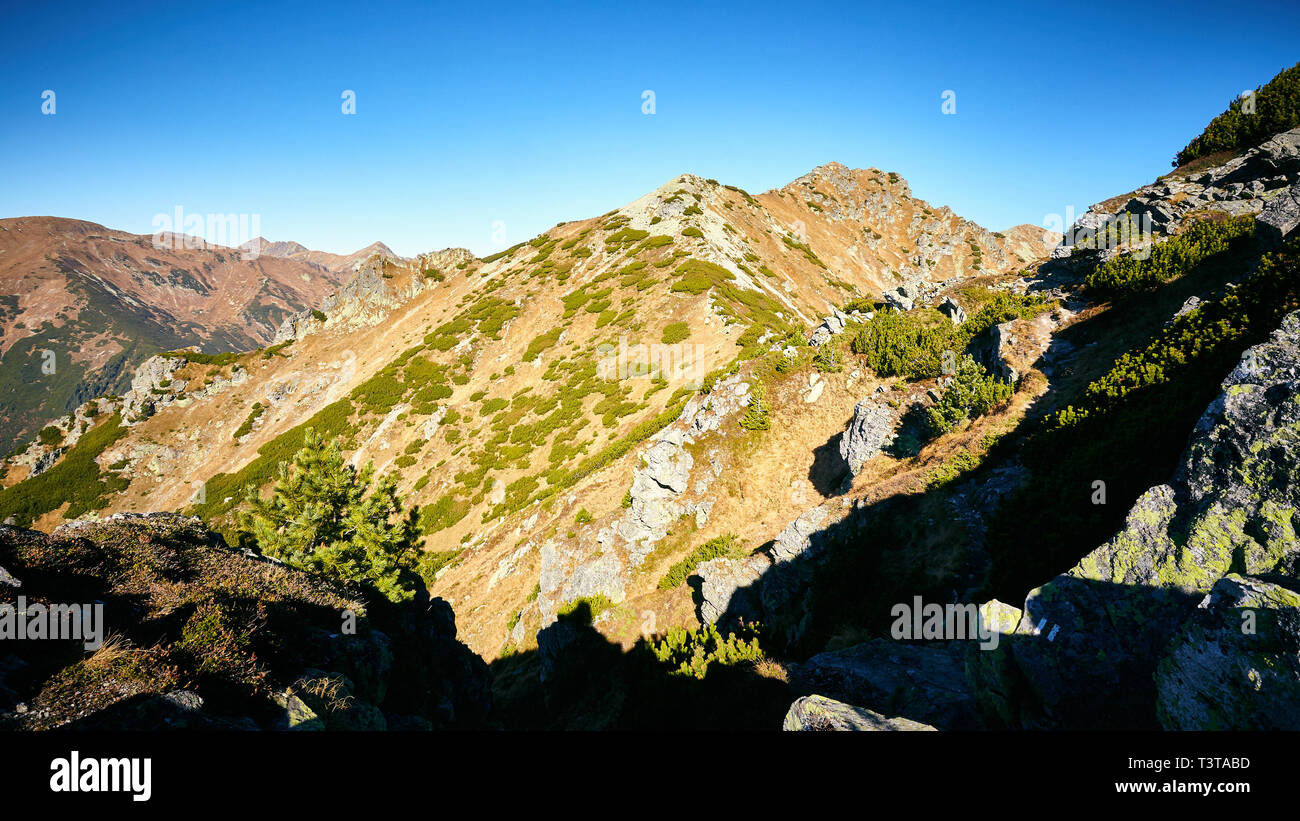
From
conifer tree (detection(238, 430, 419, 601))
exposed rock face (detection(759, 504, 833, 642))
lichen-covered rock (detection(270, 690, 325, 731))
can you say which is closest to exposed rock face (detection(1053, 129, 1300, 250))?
exposed rock face (detection(759, 504, 833, 642))

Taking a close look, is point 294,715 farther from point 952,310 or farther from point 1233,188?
point 1233,188

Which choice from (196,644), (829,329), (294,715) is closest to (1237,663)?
(294,715)

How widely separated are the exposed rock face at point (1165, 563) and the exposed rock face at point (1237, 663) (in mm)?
406

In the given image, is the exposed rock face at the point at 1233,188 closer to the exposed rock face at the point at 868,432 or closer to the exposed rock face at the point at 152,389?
the exposed rock face at the point at 868,432

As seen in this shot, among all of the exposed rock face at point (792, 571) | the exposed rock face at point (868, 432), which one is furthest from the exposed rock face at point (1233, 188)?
the exposed rock face at point (792, 571)

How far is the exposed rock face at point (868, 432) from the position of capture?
1988 cm

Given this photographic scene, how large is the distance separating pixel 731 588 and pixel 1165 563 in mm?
12633

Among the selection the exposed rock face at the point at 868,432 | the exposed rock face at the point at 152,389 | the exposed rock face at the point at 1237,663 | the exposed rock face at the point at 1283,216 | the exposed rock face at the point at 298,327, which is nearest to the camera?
the exposed rock face at the point at 1237,663

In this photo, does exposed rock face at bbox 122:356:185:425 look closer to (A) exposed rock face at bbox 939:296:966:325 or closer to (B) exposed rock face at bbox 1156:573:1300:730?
(A) exposed rock face at bbox 939:296:966:325

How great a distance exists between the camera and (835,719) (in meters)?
6.51

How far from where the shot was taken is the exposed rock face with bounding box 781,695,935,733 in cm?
625
